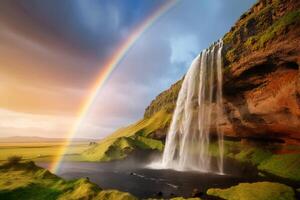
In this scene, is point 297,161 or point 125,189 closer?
point 125,189

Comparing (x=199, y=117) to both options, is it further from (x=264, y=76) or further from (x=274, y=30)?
(x=274, y=30)

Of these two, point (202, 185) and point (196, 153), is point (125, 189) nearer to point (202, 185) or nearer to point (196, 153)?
point (202, 185)

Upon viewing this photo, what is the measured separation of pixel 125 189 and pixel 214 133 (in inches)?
2182

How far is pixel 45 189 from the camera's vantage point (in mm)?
34156

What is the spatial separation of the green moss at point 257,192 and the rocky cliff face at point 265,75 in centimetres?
2356

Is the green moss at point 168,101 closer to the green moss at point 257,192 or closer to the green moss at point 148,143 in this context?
the green moss at point 148,143

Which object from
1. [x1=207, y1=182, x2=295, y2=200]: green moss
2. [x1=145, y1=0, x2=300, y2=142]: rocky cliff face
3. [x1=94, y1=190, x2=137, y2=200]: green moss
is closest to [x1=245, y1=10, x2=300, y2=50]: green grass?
[x1=145, y1=0, x2=300, y2=142]: rocky cliff face

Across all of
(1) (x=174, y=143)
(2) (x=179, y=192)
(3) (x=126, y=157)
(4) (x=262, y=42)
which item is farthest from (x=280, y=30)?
(3) (x=126, y=157)

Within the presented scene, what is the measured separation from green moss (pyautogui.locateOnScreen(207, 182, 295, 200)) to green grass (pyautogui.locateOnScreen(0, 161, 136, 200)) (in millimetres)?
13584

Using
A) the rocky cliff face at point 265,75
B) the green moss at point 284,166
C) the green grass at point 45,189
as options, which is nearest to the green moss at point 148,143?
the rocky cliff face at point 265,75

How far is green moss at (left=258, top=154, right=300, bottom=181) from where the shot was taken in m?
52.1

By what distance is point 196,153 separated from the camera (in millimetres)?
77875

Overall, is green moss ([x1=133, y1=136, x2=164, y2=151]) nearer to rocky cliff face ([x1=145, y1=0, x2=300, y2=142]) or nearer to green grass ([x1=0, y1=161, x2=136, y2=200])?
rocky cliff face ([x1=145, y1=0, x2=300, y2=142])

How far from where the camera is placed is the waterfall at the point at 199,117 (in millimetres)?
75312
